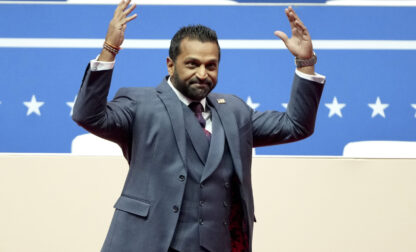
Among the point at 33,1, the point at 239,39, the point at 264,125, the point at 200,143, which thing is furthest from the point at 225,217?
the point at 33,1

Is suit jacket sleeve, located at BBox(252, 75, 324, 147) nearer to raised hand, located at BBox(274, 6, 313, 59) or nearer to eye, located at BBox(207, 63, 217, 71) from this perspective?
raised hand, located at BBox(274, 6, 313, 59)

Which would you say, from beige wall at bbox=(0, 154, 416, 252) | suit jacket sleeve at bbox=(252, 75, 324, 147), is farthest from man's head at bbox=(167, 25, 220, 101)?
beige wall at bbox=(0, 154, 416, 252)

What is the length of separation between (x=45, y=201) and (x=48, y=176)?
12 centimetres

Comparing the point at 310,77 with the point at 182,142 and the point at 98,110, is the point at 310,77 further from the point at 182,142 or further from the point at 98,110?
the point at 98,110

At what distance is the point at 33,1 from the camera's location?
331 centimetres

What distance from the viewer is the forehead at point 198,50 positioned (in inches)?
69.1

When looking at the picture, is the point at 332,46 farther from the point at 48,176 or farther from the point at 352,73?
the point at 48,176

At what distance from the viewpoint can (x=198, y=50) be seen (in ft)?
5.77

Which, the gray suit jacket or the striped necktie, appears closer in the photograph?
the gray suit jacket

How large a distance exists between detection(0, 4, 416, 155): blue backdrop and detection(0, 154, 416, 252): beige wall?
0.22m

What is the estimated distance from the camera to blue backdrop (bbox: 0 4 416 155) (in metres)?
3.18

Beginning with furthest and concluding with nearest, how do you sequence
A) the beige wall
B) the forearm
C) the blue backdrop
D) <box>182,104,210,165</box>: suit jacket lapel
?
the blue backdrop
the beige wall
<box>182,104,210,165</box>: suit jacket lapel
the forearm

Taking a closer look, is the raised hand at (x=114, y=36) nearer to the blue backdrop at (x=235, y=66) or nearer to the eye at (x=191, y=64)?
the eye at (x=191, y=64)

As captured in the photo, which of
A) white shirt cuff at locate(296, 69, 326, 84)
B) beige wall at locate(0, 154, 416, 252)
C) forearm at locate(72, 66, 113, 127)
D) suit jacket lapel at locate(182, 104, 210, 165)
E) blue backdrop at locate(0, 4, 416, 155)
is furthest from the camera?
blue backdrop at locate(0, 4, 416, 155)
